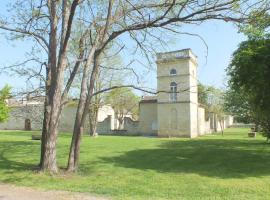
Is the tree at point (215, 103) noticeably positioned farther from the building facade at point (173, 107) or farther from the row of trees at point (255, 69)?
the row of trees at point (255, 69)

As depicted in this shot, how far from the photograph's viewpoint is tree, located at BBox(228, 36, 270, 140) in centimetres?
1747

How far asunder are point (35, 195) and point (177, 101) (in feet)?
127

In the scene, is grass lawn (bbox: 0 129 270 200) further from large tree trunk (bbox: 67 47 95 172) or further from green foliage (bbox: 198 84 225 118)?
green foliage (bbox: 198 84 225 118)

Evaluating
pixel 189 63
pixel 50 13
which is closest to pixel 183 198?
pixel 50 13

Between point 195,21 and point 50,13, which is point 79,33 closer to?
point 50,13

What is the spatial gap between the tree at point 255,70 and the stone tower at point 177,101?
26.6 metres

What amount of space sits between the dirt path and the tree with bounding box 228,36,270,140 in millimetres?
10634

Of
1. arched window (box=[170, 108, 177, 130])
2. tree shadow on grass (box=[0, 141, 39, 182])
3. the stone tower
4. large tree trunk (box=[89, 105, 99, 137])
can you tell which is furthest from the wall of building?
tree shadow on grass (box=[0, 141, 39, 182])

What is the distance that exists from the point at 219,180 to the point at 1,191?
6593mm

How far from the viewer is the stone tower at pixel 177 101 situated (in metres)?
47.0

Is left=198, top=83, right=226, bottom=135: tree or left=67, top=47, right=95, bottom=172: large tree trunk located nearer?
left=67, top=47, right=95, bottom=172: large tree trunk

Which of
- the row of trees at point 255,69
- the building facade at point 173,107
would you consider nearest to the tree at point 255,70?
the row of trees at point 255,69

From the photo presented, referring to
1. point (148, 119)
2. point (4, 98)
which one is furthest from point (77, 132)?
point (148, 119)

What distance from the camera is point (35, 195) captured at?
10.1 meters
